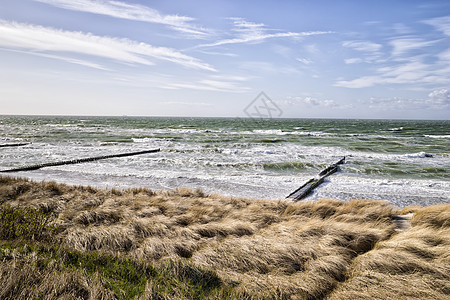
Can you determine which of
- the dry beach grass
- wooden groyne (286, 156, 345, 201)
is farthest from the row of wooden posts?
the dry beach grass

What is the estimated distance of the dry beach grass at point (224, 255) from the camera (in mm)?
3412

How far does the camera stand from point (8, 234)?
5047 millimetres

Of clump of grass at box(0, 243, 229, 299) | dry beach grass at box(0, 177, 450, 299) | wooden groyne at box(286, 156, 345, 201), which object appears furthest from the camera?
wooden groyne at box(286, 156, 345, 201)

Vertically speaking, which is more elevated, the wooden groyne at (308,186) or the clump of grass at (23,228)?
the clump of grass at (23,228)

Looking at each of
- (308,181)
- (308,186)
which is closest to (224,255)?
(308,186)

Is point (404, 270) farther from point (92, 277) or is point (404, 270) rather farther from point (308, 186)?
point (308, 186)

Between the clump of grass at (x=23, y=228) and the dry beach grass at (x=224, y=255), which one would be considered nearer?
the dry beach grass at (x=224, y=255)

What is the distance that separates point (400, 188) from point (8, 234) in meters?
15.4

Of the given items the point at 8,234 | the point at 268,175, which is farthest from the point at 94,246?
the point at 268,175

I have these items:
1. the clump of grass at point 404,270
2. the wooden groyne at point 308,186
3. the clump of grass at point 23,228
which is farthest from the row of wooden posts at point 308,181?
the clump of grass at point 23,228

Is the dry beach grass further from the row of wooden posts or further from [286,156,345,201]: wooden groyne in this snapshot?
the row of wooden posts

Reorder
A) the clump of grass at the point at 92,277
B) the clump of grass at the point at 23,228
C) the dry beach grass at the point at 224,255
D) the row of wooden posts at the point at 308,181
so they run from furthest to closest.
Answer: the row of wooden posts at the point at 308,181 → the clump of grass at the point at 23,228 → the dry beach grass at the point at 224,255 → the clump of grass at the point at 92,277

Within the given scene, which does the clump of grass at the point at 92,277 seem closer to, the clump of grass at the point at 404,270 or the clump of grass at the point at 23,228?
the clump of grass at the point at 23,228

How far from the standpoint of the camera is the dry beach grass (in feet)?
11.2
